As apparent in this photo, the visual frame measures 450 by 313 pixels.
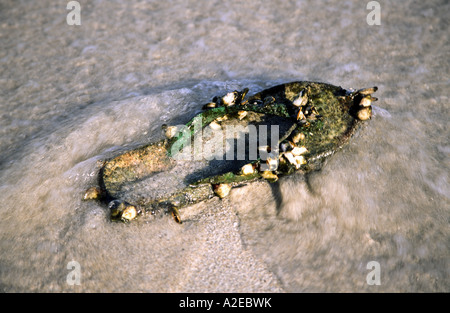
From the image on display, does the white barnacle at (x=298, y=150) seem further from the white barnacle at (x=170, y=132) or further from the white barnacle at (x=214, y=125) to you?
the white barnacle at (x=170, y=132)

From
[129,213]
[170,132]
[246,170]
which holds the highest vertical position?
[170,132]

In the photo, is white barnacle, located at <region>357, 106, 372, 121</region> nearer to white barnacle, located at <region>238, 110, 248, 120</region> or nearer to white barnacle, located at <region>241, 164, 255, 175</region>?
white barnacle, located at <region>238, 110, 248, 120</region>

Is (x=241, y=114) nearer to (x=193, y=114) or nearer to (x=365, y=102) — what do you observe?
(x=193, y=114)

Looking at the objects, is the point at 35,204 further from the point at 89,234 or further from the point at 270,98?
the point at 270,98

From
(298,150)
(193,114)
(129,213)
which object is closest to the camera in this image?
(129,213)

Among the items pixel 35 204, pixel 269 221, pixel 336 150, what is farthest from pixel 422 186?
pixel 35 204

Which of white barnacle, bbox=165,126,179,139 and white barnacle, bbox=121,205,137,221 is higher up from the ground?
white barnacle, bbox=165,126,179,139

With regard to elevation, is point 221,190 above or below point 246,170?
below

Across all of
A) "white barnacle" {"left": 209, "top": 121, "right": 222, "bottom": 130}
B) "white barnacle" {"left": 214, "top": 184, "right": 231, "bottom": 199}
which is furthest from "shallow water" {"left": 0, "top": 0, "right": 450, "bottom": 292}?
"white barnacle" {"left": 209, "top": 121, "right": 222, "bottom": 130}

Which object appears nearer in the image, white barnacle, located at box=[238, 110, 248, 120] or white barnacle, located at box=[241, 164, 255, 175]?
white barnacle, located at box=[241, 164, 255, 175]

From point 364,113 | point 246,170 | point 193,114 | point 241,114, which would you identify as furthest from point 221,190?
point 364,113
